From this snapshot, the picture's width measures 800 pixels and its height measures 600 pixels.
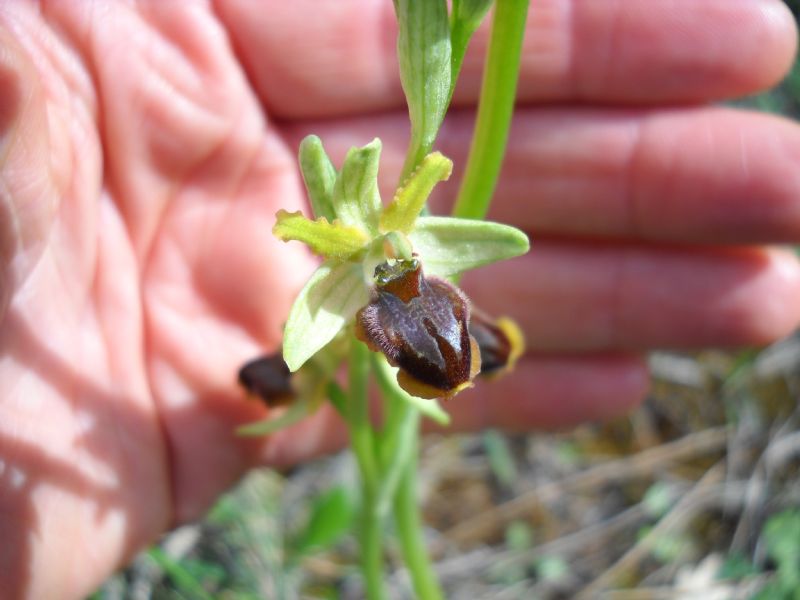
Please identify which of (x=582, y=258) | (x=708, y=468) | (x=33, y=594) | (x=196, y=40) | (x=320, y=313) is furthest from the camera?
(x=708, y=468)

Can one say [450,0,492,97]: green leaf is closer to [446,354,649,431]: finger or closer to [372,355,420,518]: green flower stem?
[372,355,420,518]: green flower stem

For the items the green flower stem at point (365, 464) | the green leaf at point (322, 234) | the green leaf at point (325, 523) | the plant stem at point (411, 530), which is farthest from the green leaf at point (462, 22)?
the green leaf at point (325, 523)

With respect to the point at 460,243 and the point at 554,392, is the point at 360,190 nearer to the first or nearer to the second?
the point at 460,243

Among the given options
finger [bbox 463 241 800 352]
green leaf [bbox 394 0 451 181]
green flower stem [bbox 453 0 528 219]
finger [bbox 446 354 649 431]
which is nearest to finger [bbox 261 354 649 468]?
finger [bbox 446 354 649 431]

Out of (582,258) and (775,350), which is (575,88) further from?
(775,350)

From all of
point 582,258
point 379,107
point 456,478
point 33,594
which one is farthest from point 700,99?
point 33,594

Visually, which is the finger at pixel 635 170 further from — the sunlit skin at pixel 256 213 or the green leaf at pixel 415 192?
the green leaf at pixel 415 192

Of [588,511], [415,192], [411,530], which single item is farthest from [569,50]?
[588,511]
